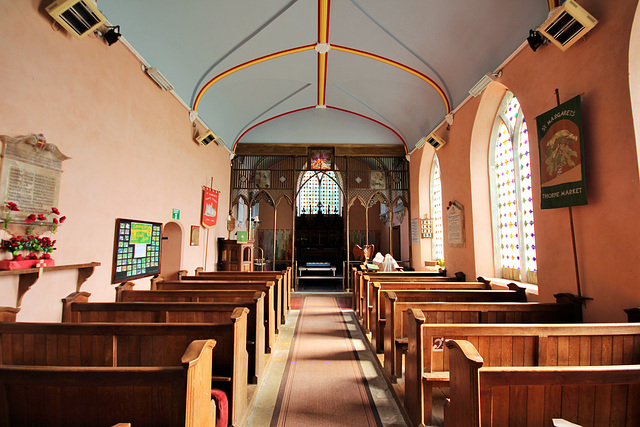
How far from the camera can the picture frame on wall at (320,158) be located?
9211 millimetres

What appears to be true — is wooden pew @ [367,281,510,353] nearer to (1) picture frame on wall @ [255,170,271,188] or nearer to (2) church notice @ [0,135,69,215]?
(2) church notice @ [0,135,69,215]

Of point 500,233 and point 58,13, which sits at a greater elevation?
point 58,13

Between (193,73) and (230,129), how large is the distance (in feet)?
8.93

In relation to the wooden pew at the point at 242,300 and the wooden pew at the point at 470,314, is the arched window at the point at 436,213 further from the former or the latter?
the wooden pew at the point at 242,300

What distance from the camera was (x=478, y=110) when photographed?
5047mm

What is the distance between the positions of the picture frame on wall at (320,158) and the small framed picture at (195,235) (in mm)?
3826

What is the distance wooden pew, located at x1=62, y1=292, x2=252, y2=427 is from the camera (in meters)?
2.07

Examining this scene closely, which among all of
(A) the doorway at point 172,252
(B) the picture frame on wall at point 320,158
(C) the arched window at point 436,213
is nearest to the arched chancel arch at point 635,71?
(C) the arched window at point 436,213

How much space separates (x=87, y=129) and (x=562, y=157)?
485 cm

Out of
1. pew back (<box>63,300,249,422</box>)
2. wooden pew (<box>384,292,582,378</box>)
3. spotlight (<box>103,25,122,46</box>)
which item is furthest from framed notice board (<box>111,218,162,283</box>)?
wooden pew (<box>384,292,582,378</box>)

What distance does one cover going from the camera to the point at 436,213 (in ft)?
26.5

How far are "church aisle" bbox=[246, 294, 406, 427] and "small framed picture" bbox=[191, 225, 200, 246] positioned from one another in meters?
2.80

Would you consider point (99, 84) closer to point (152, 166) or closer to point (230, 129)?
point (152, 166)

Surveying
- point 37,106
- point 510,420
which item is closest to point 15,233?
point 37,106
